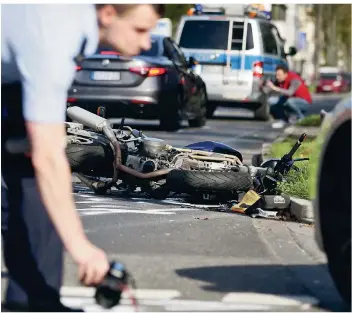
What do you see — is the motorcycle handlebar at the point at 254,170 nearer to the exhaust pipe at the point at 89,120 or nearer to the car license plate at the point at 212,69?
the exhaust pipe at the point at 89,120

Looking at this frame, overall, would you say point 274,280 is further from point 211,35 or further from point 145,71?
point 211,35

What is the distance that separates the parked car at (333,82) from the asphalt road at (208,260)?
39.9 m

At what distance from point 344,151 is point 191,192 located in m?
3.45

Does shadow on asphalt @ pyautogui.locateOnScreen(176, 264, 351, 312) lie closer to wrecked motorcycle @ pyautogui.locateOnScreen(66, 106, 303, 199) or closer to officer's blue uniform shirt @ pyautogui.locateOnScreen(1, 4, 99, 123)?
officer's blue uniform shirt @ pyautogui.locateOnScreen(1, 4, 99, 123)

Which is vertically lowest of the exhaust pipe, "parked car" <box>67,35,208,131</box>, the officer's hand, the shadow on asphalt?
"parked car" <box>67,35,208,131</box>

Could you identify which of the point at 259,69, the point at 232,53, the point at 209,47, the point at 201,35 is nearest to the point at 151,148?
the point at 232,53

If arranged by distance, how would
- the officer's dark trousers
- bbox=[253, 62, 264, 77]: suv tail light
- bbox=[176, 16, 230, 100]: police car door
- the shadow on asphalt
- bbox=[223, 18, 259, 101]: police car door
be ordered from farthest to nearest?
bbox=[253, 62, 264, 77]: suv tail light
bbox=[223, 18, 259, 101]: police car door
bbox=[176, 16, 230, 100]: police car door
the shadow on asphalt
the officer's dark trousers

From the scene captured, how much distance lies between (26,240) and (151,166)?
4.25 metres

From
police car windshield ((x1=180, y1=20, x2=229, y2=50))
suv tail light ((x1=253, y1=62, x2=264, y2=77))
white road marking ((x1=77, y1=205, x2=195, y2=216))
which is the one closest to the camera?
white road marking ((x1=77, y1=205, x2=195, y2=216))

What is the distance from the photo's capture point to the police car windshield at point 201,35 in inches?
468

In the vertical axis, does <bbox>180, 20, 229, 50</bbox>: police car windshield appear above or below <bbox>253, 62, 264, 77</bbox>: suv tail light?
A: above

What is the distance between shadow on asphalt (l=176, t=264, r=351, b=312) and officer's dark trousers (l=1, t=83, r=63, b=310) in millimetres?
1241

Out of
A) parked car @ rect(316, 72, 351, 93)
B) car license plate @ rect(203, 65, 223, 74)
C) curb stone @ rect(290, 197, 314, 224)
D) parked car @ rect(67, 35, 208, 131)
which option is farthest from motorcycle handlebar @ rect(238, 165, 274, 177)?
parked car @ rect(316, 72, 351, 93)

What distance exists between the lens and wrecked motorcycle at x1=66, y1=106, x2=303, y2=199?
26.1 feet
